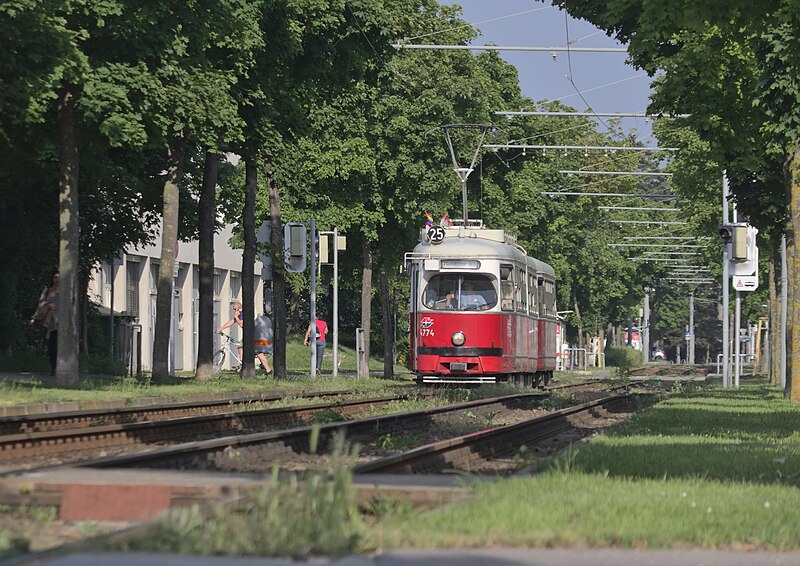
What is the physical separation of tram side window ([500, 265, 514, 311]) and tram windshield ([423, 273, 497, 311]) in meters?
0.21

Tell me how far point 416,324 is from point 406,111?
14876 millimetres

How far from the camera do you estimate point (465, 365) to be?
31578mm

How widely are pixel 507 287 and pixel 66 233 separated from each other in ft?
35.6

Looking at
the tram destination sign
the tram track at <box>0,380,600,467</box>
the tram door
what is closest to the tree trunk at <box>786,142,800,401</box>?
the tram destination sign

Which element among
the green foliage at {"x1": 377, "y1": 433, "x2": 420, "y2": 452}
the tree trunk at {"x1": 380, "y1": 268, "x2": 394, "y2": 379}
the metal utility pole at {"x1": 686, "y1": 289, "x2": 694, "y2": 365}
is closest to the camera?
the green foliage at {"x1": 377, "y1": 433, "x2": 420, "y2": 452}

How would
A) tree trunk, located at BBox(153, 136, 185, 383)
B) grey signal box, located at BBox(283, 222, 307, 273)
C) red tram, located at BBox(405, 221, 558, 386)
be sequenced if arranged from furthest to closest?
grey signal box, located at BBox(283, 222, 307, 273)
red tram, located at BBox(405, 221, 558, 386)
tree trunk, located at BBox(153, 136, 185, 383)

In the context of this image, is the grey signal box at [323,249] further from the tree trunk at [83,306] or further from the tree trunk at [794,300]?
the tree trunk at [794,300]

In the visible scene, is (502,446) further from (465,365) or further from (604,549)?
(465,365)

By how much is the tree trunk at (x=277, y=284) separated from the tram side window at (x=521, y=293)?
20.7 feet

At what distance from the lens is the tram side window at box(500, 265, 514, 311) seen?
31719 mm

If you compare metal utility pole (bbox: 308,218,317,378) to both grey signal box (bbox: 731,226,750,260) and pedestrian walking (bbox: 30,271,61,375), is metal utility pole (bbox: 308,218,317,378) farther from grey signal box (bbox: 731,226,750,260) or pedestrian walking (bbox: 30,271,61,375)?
grey signal box (bbox: 731,226,750,260)

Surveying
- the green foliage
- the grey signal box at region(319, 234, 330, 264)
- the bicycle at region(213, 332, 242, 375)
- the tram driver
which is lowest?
the green foliage

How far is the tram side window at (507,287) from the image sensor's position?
104ft

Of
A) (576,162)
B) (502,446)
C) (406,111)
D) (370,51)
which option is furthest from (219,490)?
(576,162)
